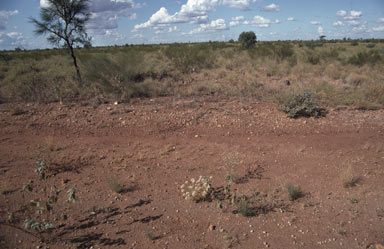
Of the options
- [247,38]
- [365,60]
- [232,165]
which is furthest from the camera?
[247,38]

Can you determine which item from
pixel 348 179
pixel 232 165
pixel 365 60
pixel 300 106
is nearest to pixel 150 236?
pixel 232 165

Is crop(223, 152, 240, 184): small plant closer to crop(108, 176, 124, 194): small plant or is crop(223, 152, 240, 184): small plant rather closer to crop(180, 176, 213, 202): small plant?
crop(180, 176, 213, 202): small plant

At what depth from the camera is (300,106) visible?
6.84 metres

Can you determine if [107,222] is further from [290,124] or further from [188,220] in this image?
[290,124]

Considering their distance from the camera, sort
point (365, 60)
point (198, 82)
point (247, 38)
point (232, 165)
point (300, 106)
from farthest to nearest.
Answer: point (247, 38), point (365, 60), point (198, 82), point (300, 106), point (232, 165)

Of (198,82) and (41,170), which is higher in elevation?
(198,82)

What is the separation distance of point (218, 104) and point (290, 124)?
2335mm

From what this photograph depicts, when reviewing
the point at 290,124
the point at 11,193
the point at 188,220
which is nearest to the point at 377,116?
the point at 290,124

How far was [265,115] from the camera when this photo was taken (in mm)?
7004

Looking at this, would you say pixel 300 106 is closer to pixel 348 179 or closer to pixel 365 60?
pixel 348 179

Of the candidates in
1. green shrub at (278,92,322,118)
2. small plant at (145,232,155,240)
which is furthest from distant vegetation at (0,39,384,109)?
small plant at (145,232,155,240)

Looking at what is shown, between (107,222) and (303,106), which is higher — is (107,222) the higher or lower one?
the lower one

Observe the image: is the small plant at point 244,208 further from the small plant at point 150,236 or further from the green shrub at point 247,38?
the green shrub at point 247,38

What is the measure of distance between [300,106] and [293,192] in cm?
363
